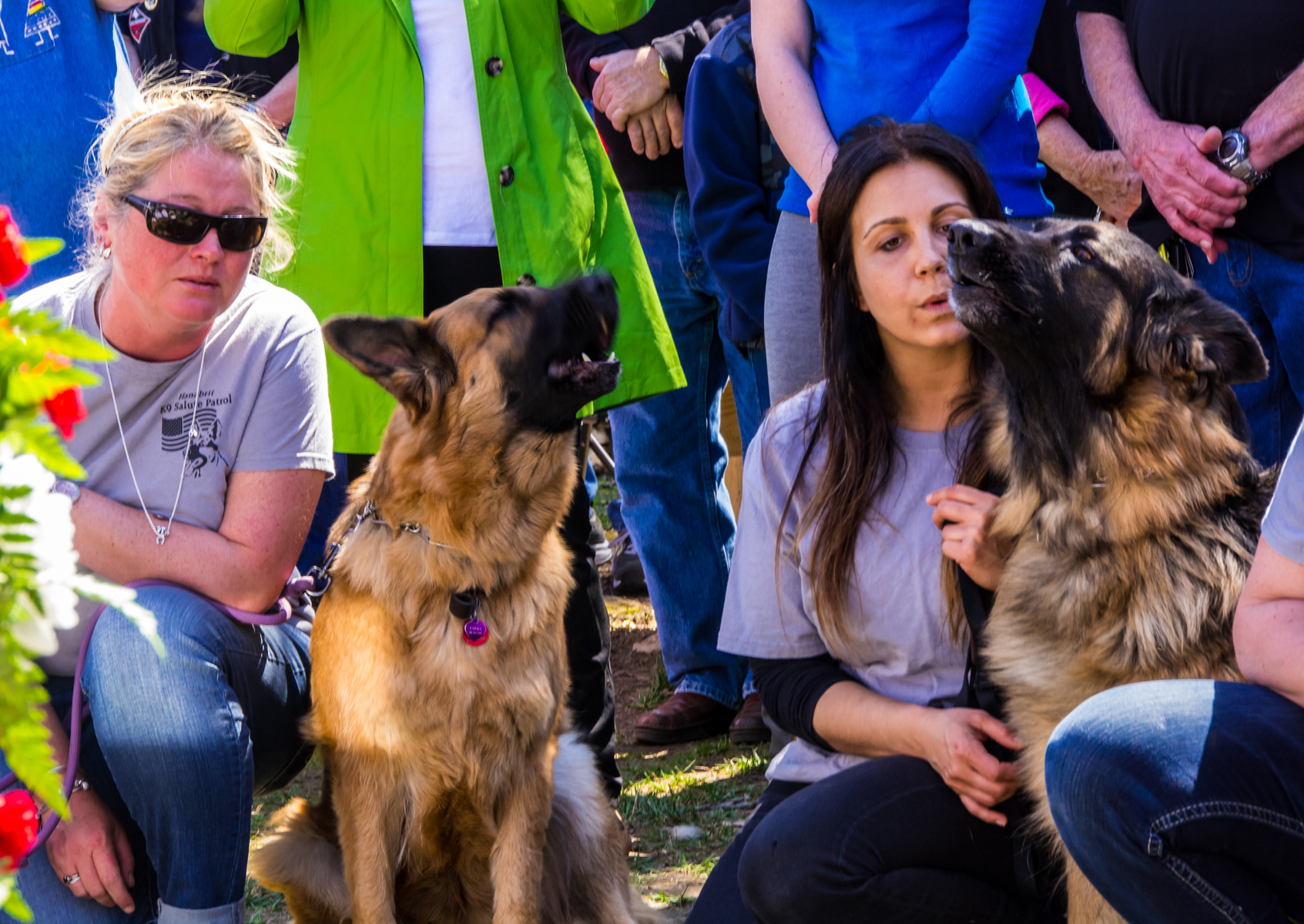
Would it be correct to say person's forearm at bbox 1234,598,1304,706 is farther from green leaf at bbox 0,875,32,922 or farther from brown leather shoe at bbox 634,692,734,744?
brown leather shoe at bbox 634,692,734,744

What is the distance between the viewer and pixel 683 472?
4219mm

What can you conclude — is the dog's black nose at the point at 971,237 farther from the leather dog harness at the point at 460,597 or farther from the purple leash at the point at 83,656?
the purple leash at the point at 83,656

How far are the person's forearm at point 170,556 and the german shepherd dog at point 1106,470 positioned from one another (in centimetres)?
147

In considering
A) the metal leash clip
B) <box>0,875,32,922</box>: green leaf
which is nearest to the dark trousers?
the metal leash clip

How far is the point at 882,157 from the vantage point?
7.96 feet

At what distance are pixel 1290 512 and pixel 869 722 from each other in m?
0.85

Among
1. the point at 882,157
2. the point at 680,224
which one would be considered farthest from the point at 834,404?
the point at 680,224

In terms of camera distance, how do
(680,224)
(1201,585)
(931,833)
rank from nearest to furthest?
1. (1201,585)
2. (931,833)
3. (680,224)

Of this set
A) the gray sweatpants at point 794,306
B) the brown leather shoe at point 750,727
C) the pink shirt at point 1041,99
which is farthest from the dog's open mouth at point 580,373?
the pink shirt at point 1041,99

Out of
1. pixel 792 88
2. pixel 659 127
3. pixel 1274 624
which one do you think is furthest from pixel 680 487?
pixel 1274 624

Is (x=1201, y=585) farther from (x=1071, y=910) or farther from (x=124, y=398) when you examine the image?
(x=124, y=398)

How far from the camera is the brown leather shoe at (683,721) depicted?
411 cm

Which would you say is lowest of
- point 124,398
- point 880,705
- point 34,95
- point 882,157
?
point 880,705

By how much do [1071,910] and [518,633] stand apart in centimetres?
120
